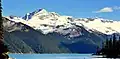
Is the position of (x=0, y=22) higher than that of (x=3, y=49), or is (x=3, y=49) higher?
(x=0, y=22)

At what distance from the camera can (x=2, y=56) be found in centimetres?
8962

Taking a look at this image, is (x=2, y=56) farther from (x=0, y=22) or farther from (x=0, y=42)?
(x=0, y=22)

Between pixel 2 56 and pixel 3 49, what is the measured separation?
8.50 ft

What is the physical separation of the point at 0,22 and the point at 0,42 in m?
13.4

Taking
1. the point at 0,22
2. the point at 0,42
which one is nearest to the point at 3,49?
the point at 0,42

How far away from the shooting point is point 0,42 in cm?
9131

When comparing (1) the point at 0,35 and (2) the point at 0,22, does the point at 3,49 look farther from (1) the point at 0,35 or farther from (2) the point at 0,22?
(2) the point at 0,22

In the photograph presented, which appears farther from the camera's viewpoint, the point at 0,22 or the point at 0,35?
the point at 0,22

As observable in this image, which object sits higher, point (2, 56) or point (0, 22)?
point (0, 22)

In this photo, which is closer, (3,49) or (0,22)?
(3,49)

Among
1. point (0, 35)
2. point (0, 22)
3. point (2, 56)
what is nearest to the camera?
point (2, 56)

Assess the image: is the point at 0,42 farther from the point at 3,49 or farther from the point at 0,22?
the point at 0,22

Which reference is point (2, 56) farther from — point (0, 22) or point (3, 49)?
point (0, 22)

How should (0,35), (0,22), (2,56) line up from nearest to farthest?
(2,56) < (0,35) < (0,22)
